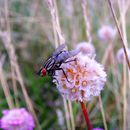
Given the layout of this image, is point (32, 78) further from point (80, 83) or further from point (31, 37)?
point (80, 83)

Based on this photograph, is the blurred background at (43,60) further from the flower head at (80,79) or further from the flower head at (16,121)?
the flower head at (80,79)

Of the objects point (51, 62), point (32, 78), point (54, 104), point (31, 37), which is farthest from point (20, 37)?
point (51, 62)

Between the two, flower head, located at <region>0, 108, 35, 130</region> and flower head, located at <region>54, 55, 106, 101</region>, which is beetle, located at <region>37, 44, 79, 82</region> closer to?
flower head, located at <region>54, 55, 106, 101</region>

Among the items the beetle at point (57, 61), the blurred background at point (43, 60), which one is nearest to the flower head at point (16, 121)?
the blurred background at point (43, 60)

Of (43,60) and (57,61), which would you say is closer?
(57,61)

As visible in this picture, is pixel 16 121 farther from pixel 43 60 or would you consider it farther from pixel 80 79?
pixel 43 60

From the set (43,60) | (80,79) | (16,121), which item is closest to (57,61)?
(80,79)
